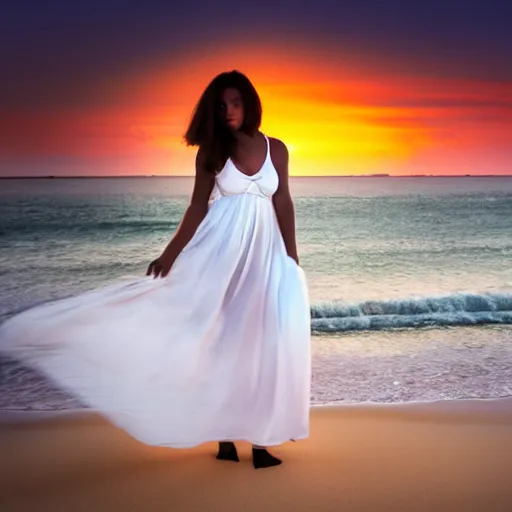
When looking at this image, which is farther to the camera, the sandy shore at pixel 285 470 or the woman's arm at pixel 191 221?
the woman's arm at pixel 191 221

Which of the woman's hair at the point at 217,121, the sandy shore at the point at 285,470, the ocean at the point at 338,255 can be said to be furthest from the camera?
the ocean at the point at 338,255

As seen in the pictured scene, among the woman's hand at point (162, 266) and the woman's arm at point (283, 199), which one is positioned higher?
the woman's arm at point (283, 199)

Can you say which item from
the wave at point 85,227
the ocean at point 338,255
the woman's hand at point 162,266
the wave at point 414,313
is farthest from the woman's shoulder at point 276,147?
the wave at point 85,227

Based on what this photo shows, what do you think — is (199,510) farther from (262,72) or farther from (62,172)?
(62,172)

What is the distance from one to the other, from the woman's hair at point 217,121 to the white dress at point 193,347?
6 centimetres

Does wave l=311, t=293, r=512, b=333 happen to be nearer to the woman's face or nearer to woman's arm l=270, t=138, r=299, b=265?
woman's arm l=270, t=138, r=299, b=265

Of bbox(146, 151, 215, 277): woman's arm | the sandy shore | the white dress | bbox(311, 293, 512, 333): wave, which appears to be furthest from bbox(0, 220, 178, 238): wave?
the white dress

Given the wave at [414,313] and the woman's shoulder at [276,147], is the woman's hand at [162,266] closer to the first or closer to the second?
the woman's shoulder at [276,147]

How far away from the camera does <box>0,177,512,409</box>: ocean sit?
6.62 m

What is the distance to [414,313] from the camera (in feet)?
26.0

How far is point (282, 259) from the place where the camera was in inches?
113

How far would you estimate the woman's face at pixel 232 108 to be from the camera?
9.10 ft

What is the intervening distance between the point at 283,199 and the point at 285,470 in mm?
998

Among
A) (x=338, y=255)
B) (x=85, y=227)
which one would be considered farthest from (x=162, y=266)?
(x=85, y=227)
